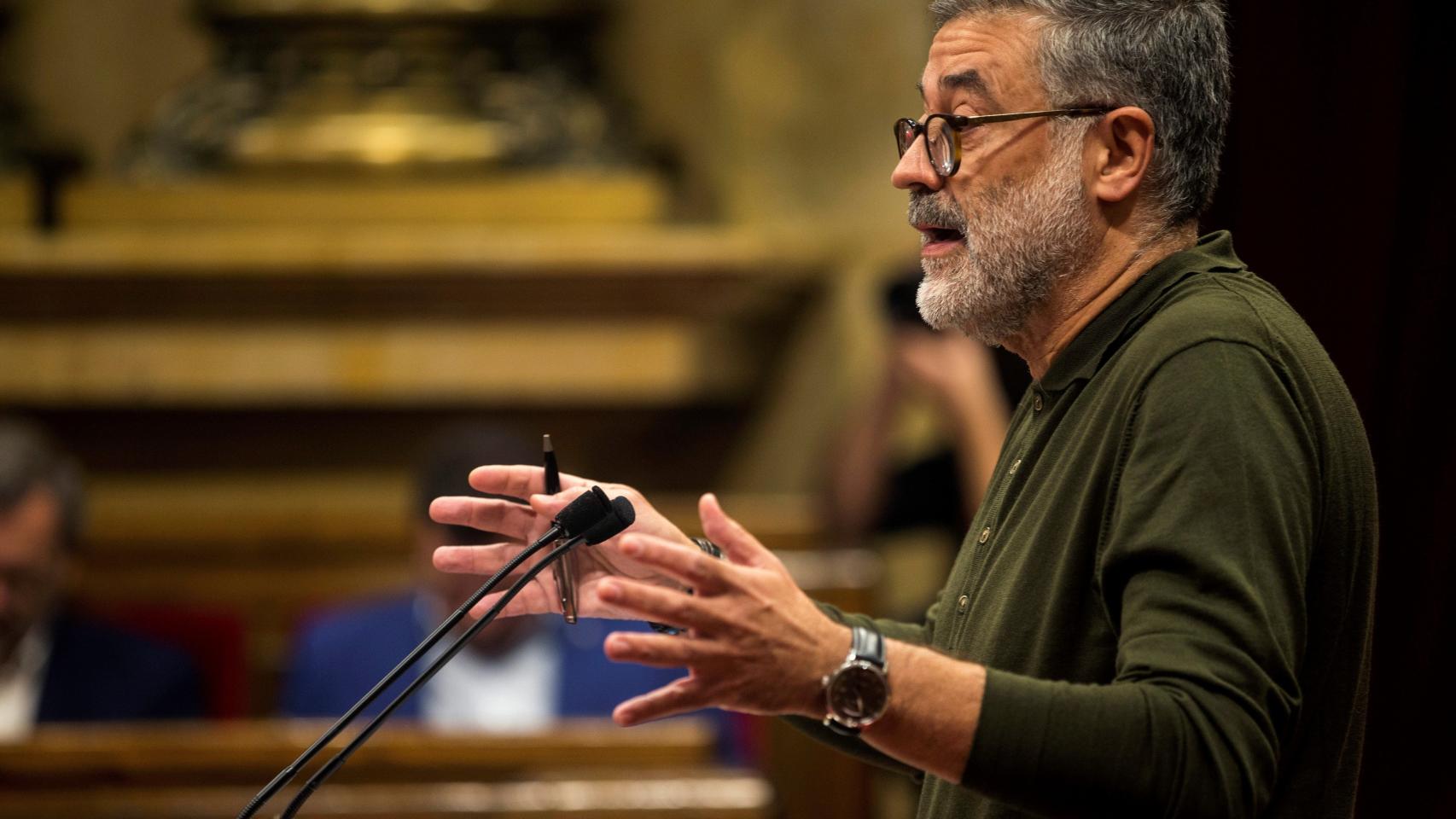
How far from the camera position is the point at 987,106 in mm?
1360

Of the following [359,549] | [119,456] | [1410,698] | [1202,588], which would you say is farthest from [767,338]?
[1202,588]

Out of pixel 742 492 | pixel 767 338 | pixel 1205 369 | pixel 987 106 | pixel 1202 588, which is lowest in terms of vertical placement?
pixel 742 492

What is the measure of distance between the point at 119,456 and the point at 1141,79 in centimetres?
336

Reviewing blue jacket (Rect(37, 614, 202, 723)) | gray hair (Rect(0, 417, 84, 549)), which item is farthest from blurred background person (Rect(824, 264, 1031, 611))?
gray hair (Rect(0, 417, 84, 549))

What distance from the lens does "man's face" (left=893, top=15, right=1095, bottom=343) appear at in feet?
4.40

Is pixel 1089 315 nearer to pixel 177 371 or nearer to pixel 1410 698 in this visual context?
pixel 1410 698

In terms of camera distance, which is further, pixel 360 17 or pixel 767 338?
pixel 767 338

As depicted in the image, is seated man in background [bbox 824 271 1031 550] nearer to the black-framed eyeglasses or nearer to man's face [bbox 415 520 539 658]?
man's face [bbox 415 520 539 658]

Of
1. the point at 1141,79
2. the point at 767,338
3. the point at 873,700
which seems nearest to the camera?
the point at 873,700

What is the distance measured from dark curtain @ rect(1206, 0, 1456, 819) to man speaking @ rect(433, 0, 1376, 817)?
17 centimetres

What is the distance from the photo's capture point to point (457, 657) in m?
2.84

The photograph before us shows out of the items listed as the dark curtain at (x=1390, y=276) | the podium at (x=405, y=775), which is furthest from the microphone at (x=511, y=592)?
the podium at (x=405, y=775)

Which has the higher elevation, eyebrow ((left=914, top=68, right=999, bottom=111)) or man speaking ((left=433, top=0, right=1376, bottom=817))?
eyebrow ((left=914, top=68, right=999, bottom=111))

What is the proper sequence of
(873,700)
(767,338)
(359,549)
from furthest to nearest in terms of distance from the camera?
(767,338) < (359,549) < (873,700)
